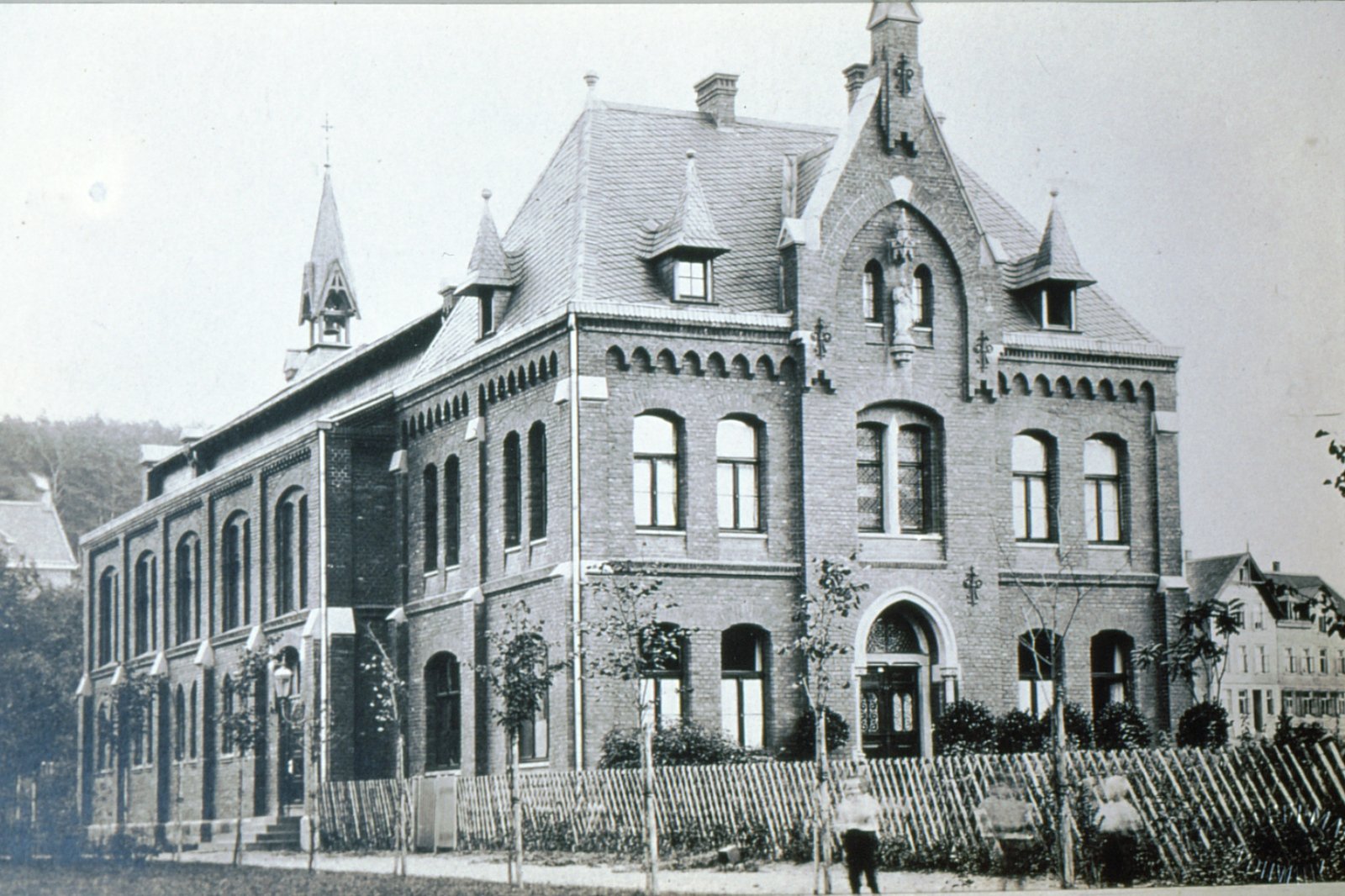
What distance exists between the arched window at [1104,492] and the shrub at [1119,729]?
3.47 meters

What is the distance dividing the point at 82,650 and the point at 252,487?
17905 millimetres

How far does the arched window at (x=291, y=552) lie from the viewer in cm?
4278

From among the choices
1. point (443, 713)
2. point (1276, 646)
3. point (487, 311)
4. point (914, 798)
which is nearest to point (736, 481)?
point (487, 311)

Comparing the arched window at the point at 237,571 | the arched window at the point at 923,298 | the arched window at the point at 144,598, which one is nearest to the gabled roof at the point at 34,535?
the arched window at the point at 144,598

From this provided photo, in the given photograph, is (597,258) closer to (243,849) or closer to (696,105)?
(696,105)

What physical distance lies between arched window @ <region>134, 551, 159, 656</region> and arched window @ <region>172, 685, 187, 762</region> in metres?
4.21

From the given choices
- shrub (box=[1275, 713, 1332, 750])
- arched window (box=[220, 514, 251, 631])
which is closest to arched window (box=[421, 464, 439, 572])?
arched window (box=[220, 514, 251, 631])

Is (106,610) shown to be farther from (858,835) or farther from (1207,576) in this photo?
(858,835)

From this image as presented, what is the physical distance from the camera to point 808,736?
3338 cm

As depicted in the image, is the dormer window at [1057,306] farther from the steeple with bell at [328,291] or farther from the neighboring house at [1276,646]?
the steeple with bell at [328,291]

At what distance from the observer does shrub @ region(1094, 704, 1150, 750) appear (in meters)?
35.7

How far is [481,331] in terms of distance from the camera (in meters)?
37.4

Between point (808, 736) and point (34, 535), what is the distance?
95.2 ft

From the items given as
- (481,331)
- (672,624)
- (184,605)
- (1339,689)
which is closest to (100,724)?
(184,605)
